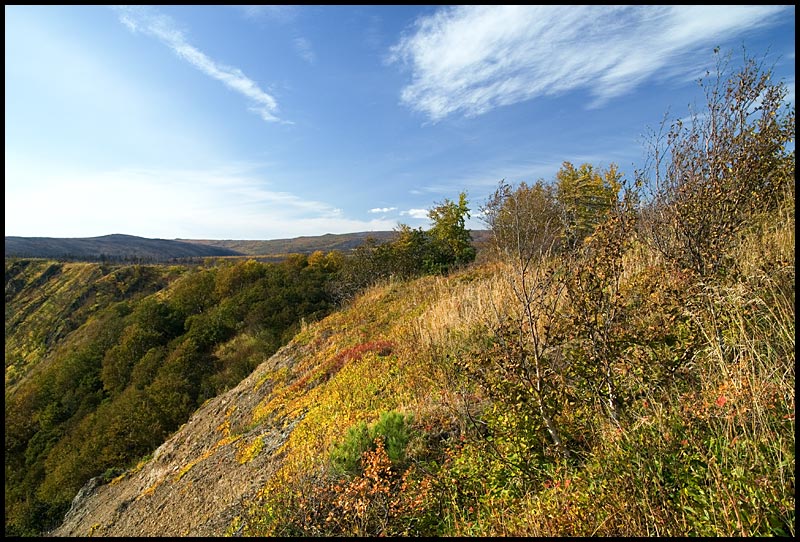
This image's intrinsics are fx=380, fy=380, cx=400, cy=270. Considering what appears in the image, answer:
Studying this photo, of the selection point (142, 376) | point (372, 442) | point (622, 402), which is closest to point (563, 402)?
point (622, 402)

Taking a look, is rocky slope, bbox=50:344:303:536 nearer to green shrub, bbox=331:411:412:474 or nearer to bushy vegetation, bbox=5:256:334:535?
green shrub, bbox=331:411:412:474

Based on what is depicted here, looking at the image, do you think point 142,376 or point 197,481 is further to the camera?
point 142,376

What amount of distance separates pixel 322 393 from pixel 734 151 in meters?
6.98

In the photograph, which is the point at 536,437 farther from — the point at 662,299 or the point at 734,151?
the point at 734,151

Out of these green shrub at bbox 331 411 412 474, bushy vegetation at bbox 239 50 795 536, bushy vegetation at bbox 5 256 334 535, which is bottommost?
bushy vegetation at bbox 5 256 334 535

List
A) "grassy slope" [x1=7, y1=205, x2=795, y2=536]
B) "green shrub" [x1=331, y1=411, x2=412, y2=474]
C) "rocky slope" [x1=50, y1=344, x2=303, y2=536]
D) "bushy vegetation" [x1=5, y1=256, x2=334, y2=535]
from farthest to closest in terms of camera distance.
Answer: "bushy vegetation" [x1=5, y1=256, x2=334, y2=535] → "rocky slope" [x1=50, y1=344, x2=303, y2=536] → "green shrub" [x1=331, y1=411, x2=412, y2=474] → "grassy slope" [x1=7, y1=205, x2=795, y2=536]

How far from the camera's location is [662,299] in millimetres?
3422

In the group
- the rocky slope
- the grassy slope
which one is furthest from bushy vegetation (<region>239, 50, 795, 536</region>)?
the rocky slope

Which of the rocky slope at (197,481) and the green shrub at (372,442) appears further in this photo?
the rocky slope at (197,481)

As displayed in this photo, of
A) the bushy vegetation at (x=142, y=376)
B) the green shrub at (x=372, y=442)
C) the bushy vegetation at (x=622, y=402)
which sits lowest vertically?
the bushy vegetation at (x=142, y=376)

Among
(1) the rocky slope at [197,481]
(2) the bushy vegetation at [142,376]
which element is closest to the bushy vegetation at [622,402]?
(1) the rocky slope at [197,481]

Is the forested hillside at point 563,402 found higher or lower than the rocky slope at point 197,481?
higher

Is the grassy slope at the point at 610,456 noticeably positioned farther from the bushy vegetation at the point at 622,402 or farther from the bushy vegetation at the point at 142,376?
the bushy vegetation at the point at 142,376

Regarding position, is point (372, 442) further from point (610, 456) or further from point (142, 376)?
point (142, 376)
